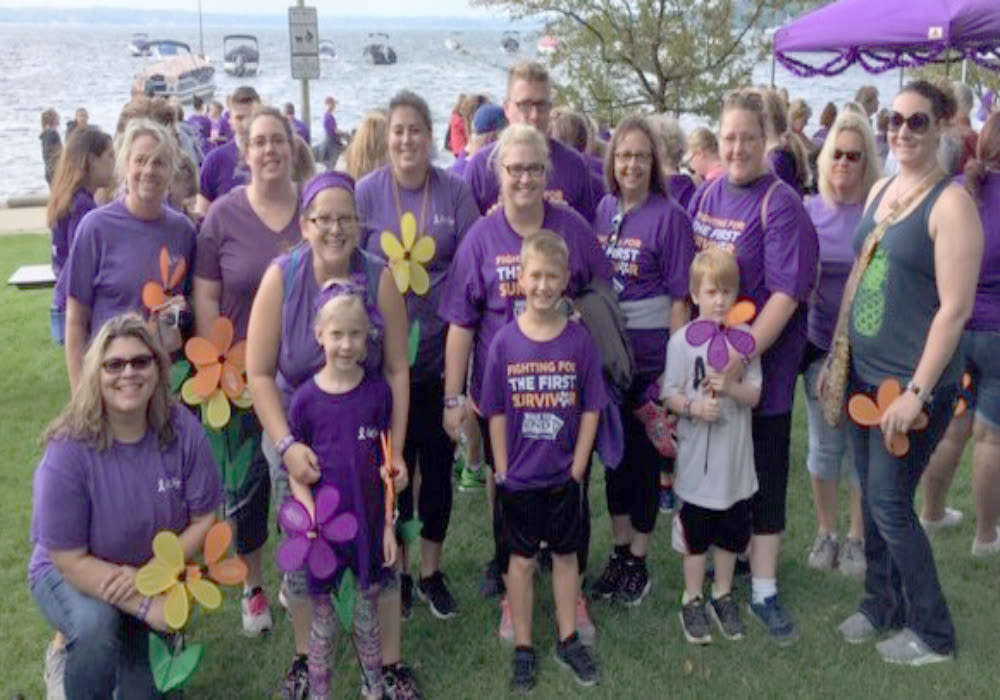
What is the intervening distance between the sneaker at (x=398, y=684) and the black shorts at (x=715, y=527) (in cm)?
124

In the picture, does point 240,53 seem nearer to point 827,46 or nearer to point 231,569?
point 827,46

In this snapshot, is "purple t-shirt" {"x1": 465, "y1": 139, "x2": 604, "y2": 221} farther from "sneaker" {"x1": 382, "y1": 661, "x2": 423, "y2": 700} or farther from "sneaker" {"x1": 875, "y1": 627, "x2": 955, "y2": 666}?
"sneaker" {"x1": 875, "y1": 627, "x2": 955, "y2": 666}

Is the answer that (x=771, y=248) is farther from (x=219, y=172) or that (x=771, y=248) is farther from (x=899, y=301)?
(x=219, y=172)

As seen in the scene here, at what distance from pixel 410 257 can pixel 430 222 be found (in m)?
0.18

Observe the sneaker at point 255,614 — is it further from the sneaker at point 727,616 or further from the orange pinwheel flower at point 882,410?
the orange pinwheel flower at point 882,410

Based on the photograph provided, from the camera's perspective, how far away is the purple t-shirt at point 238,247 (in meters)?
3.72

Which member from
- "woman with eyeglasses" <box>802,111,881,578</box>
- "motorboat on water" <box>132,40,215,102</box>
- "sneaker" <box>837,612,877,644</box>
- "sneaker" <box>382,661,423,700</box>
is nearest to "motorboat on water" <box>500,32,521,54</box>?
"woman with eyeglasses" <box>802,111,881,578</box>

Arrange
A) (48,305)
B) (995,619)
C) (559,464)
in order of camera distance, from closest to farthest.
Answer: (559,464)
(995,619)
(48,305)

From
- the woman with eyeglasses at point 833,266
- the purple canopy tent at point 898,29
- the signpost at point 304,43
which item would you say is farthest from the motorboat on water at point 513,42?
the woman with eyeglasses at point 833,266

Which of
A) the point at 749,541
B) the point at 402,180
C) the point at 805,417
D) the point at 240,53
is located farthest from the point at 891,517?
the point at 240,53

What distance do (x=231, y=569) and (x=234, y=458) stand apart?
792mm

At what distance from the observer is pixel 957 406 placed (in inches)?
141

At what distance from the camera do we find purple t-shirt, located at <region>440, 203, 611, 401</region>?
3703mm

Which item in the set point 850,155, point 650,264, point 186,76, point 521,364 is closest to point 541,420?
point 521,364
